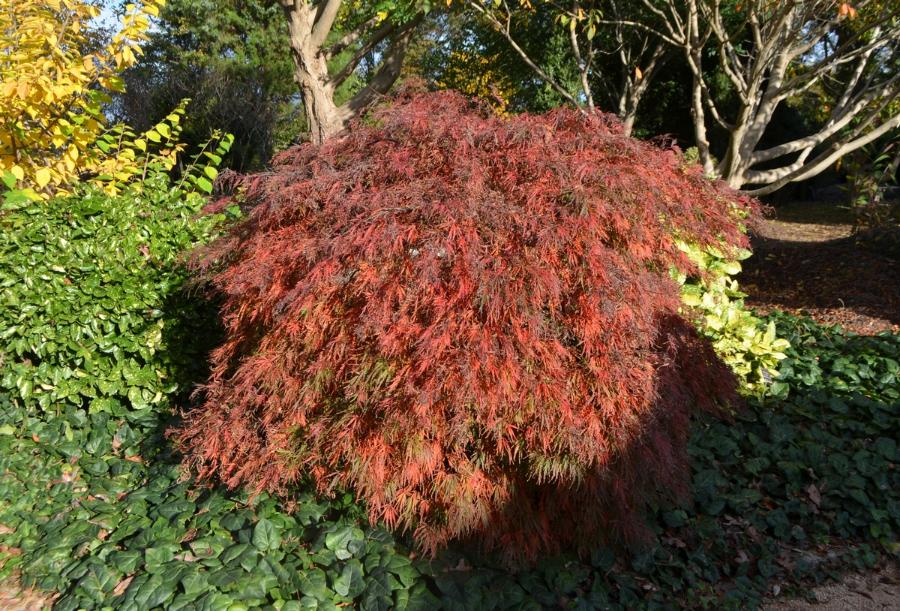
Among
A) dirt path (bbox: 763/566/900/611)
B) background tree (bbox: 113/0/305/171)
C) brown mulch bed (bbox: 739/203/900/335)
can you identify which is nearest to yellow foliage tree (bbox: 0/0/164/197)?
dirt path (bbox: 763/566/900/611)

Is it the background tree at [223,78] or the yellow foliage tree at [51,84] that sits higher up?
the background tree at [223,78]

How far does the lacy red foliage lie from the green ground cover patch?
0.25 metres

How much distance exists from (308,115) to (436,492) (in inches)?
185

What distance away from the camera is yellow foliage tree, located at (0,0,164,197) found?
13.3ft

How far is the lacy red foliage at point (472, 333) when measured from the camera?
2.35 meters

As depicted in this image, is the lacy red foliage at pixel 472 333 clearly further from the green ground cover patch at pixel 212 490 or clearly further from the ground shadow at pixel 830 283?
the ground shadow at pixel 830 283

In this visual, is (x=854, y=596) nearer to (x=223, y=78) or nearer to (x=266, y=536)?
(x=266, y=536)

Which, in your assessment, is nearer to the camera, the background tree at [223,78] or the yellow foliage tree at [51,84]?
the yellow foliage tree at [51,84]

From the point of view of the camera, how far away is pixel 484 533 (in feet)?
8.59

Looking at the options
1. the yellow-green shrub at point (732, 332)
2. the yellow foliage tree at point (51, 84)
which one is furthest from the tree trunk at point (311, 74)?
the yellow-green shrub at point (732, 332)

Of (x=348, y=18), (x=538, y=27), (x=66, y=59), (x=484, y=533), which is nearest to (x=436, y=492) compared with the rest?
(x=484, y=533)

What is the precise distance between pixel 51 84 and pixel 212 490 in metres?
2.72

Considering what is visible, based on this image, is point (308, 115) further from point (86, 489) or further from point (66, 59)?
point (86, 489)

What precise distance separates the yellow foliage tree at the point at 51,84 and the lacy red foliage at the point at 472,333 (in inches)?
87.1
